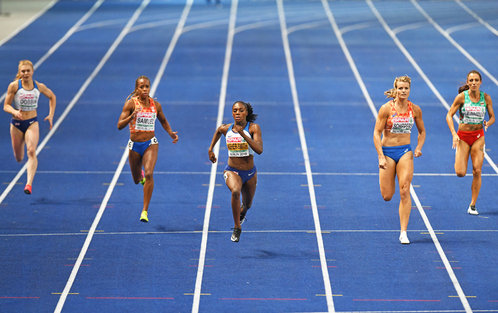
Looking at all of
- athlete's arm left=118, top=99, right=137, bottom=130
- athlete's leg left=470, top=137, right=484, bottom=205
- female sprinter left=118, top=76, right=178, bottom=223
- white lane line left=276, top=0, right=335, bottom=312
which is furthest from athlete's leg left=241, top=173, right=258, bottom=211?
athlete's leg left=470, top=137, right=484, bottom=205

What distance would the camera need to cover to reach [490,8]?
3014 cm

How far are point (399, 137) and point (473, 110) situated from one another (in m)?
1.46

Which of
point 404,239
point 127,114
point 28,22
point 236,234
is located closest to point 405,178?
point 404,239

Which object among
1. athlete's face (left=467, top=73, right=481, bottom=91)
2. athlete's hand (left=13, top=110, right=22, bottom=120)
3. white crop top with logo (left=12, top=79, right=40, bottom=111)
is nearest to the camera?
athlete's face (left=467, top=73, right=481, bottom=91)

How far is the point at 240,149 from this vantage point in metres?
10.4

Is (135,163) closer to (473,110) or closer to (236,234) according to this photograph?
(236,234)

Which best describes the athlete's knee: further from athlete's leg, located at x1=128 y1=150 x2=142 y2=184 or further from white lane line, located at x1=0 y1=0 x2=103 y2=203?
white lane line, located at x1=0 y1=0 x2=103 y2=203

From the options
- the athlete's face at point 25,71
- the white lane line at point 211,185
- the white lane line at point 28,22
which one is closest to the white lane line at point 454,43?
the white lane line at point 211,185

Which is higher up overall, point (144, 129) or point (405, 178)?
point (144, 129)

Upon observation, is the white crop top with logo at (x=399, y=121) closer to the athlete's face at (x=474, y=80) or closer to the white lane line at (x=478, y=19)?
the athlete's face at (x=474, y=80)

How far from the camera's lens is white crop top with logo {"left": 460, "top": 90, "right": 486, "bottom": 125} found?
1139 cm

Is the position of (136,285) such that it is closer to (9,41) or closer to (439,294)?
(439,294)

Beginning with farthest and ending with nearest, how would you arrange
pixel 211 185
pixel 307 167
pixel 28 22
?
pixel 28 22 → pixel 307 167 → pixel 211 185

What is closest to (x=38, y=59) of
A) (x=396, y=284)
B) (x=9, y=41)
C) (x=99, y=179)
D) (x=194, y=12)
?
(x=9, y=41)
